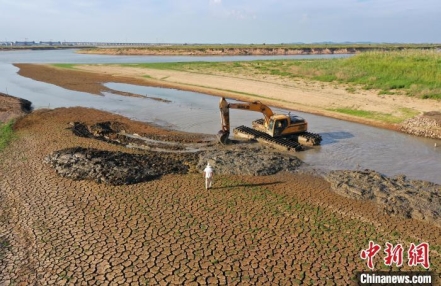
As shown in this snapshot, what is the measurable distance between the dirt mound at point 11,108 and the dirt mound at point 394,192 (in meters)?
28.4

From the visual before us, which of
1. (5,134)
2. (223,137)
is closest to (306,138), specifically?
(223,137)

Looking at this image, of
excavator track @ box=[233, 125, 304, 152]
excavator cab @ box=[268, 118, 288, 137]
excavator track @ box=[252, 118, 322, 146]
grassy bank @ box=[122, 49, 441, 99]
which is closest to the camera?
excavator track @ box=[233, 125, 304, 152]

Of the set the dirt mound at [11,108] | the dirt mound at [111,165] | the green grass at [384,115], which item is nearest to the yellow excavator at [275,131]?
the dirt mound at [111,165]

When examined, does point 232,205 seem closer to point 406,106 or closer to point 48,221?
point 48,221

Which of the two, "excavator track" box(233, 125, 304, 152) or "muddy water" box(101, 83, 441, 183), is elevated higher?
"excavator track" box(233, 125, 304, 152)

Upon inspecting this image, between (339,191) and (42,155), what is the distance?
17.4 meters

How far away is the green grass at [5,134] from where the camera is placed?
24.6 metres

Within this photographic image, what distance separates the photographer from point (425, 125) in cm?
2984

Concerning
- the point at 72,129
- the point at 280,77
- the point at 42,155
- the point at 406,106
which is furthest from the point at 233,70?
the point at 42,155

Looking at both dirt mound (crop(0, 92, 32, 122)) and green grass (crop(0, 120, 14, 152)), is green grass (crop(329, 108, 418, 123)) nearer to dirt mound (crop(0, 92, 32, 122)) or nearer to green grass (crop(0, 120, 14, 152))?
green grass (crop(0, 120, 14, 152))

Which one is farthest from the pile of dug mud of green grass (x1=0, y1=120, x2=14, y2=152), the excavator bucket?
green grass (x1=0, y1=120, x2=14, y2=152)

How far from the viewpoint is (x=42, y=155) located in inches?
867

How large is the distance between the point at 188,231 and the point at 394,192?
10047 millimetres

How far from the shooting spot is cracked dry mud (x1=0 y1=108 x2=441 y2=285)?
11.4 metres
